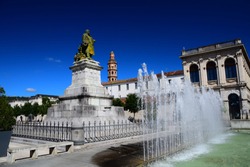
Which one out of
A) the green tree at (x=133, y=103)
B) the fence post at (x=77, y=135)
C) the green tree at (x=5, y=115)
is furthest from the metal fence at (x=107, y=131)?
the green tree at (x=133, y=103)

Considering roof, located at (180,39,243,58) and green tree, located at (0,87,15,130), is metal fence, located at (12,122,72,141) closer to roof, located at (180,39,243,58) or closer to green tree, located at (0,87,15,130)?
green tree, located at (0,87,15,130)

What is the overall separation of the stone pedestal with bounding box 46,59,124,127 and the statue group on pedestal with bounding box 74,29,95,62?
2.22 feet

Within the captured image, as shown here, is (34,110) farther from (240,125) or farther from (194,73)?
(240,125)

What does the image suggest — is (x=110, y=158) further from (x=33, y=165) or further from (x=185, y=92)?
(x=185, y=92)

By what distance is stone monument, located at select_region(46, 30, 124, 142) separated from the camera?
1258 cm

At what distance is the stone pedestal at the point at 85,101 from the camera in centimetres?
1251

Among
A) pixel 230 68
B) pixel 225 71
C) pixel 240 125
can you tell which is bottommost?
pixel 240 125

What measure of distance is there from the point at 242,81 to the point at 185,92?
2548cm

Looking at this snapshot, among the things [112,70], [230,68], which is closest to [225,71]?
[230,68]

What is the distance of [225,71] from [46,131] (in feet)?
114

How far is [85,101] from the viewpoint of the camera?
1338cm

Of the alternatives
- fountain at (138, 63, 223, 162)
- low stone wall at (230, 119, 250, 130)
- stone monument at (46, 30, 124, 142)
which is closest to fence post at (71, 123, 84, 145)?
stone monument at (46, 30, 124, 142)

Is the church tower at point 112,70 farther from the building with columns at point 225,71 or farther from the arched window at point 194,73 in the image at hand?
the arched window at point 194,73

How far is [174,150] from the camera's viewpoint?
866 centimetres
